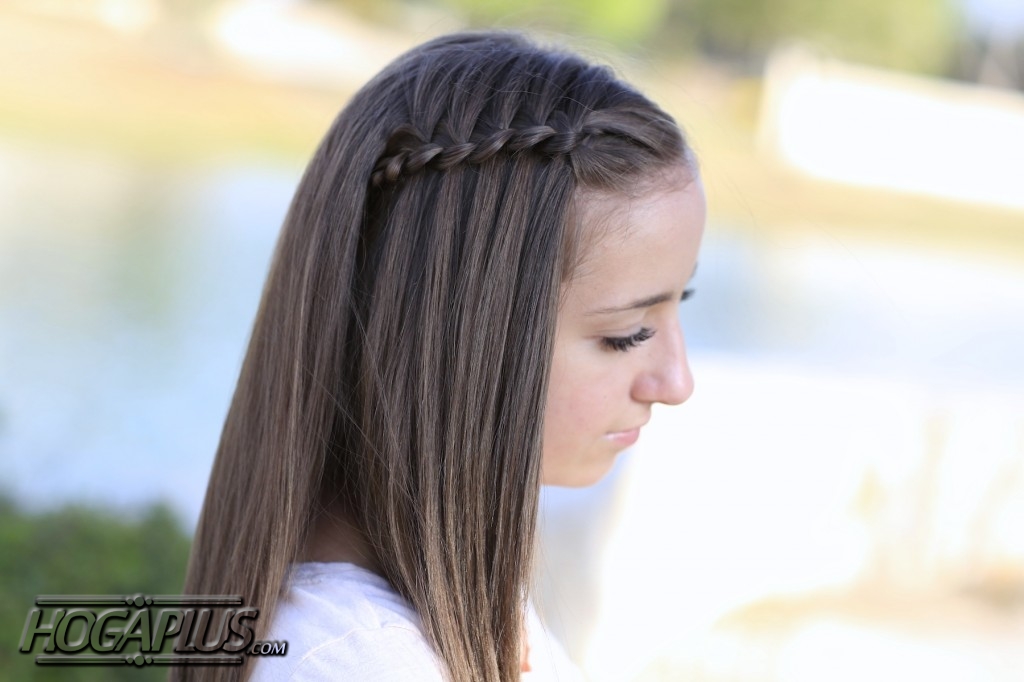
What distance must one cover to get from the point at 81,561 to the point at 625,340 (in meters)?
2.18

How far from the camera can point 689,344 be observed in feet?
26.6

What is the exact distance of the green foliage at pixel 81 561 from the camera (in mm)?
2674

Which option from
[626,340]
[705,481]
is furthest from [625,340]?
[705,481]

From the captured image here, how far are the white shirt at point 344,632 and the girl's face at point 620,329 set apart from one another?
28 cm

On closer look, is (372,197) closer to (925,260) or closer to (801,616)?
(801,616)

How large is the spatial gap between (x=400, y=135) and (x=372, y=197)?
0.09 meters

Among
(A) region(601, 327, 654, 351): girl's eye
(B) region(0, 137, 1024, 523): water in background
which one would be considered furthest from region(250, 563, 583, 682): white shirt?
(B) region(0, 137, 1024, 523): water in background

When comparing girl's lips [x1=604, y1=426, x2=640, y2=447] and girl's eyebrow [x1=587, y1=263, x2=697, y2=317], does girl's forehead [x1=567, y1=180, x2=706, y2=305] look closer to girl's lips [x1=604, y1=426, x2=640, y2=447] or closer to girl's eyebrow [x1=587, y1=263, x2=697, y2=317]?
girl's eyebrow [x1=587, y1=263, x2=697, y2=317]

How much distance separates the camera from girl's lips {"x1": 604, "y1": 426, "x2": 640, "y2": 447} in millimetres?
1388

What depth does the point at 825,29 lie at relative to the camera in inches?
914

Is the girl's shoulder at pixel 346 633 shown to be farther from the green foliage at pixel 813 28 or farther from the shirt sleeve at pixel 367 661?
the green foliage at pixel 813 28

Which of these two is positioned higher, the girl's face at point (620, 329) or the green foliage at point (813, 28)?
the green foliage at point (813, 28)

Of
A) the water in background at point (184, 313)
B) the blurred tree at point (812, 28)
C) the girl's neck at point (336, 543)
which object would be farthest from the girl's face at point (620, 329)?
the blurred tree at point (812, 28)

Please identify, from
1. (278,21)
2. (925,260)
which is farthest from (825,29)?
(278,21)
